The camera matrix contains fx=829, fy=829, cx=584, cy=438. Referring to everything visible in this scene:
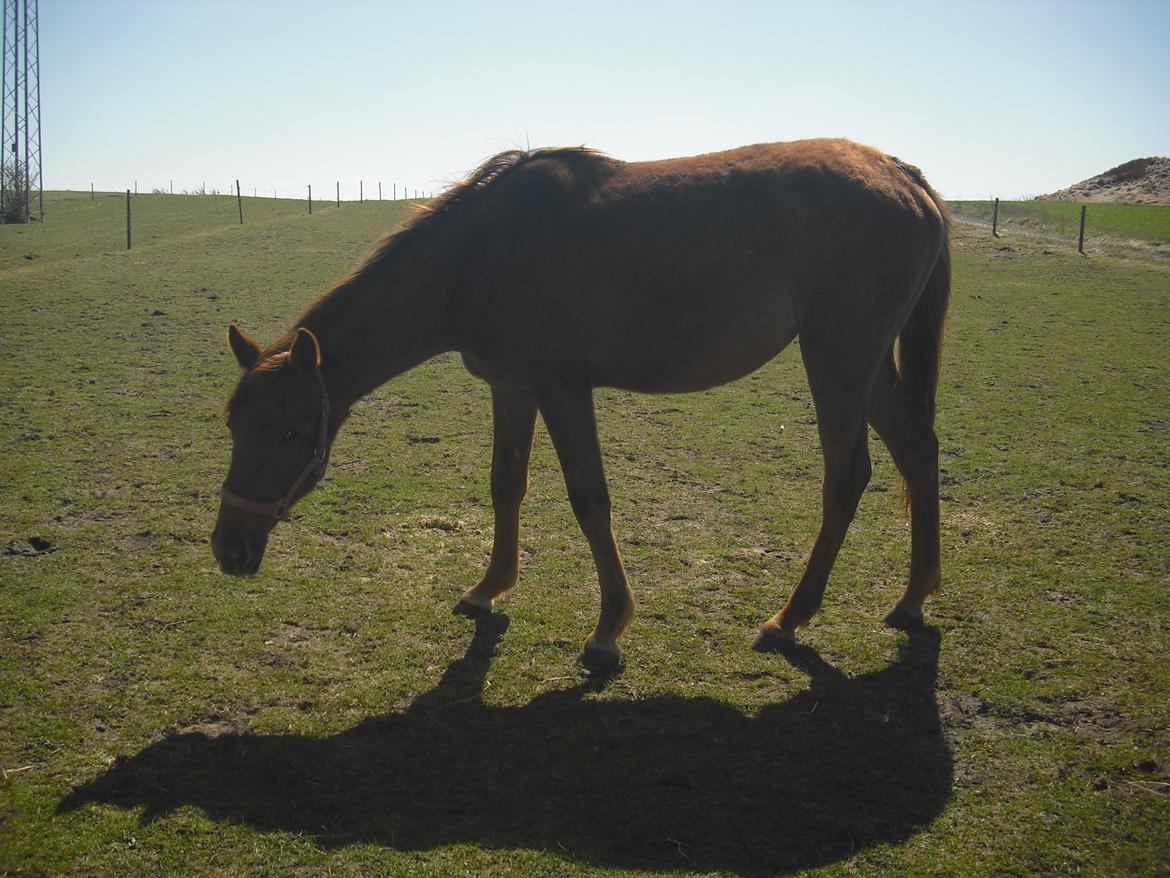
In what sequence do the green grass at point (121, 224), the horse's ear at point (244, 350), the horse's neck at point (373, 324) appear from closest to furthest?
the horse's ear at point (244, 350) < the horse's neck at point (373, 324) < the green grass at point (121, 224)

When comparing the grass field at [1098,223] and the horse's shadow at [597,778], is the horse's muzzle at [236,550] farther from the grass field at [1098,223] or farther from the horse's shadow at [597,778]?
the grass field at [1098,223]

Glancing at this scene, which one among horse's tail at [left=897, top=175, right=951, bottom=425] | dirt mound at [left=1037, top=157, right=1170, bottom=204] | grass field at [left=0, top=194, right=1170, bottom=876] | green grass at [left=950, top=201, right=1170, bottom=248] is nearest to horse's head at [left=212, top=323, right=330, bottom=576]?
grass field at [left=0, top=194, right=1170, bottom=876]

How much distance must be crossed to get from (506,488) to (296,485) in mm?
1299

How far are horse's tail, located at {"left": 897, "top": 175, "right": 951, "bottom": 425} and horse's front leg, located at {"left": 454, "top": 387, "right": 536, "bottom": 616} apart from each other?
211 cm

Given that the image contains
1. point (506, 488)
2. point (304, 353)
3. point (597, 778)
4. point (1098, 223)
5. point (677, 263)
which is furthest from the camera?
point (1098, 223)

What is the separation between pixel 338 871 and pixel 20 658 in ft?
7.19

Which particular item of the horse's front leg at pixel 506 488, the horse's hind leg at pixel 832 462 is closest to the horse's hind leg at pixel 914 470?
the horse's hind leg at pixel 832 462

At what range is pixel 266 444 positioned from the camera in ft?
11.9

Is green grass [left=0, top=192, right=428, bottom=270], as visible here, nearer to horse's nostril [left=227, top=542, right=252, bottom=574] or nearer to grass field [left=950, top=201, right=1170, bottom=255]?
horse's nostril [left=227, top=542, right=252, bottom=574]

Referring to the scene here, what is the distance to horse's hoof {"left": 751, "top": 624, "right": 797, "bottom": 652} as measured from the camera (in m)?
4.15

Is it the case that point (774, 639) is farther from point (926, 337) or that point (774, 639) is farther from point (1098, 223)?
point (1098, 223)

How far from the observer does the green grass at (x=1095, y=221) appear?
23.5 meters

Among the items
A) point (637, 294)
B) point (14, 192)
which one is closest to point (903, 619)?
point (637, 294)

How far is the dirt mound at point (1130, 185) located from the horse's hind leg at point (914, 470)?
160 feet
